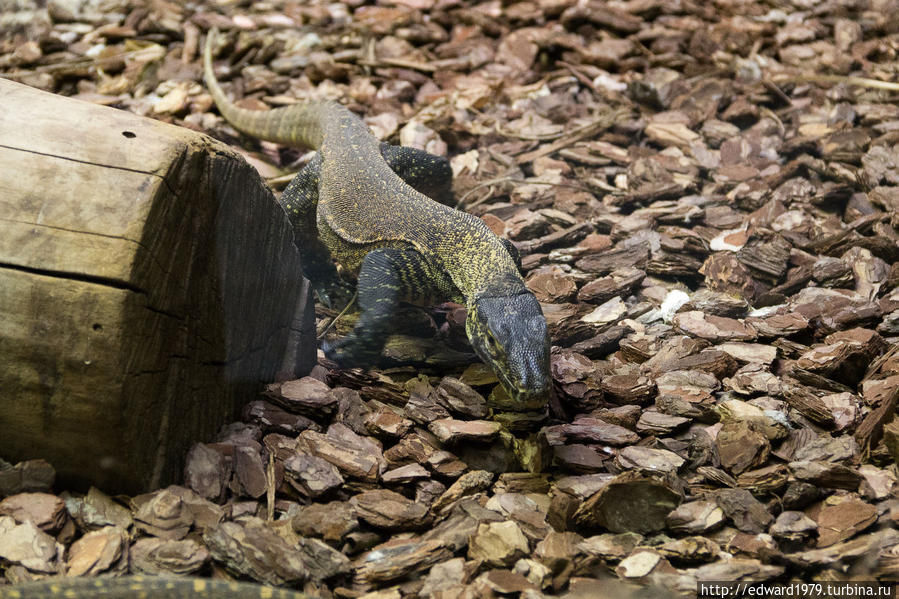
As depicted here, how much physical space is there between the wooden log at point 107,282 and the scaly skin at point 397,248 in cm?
131

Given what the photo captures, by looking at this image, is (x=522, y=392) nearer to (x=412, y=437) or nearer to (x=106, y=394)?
(x=412, y=437)

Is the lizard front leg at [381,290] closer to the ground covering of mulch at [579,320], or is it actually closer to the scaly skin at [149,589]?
the ground covering of mulch at [579,320]

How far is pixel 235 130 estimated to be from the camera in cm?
638

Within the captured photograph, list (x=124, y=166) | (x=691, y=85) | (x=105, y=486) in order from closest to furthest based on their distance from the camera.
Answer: (x=124, y=166)
(x=105, y=486)
(x=691, y=85)

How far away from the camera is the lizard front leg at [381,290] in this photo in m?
4.38

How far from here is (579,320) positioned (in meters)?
4.48

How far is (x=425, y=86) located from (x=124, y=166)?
16.3 feet

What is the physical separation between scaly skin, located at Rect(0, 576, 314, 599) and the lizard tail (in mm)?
4134

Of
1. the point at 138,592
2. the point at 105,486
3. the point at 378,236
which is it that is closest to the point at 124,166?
the point at 105,486

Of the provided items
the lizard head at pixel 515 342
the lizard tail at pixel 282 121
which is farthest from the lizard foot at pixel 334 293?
the lizard tail at pixel 282 121

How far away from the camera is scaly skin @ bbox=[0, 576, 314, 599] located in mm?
2285

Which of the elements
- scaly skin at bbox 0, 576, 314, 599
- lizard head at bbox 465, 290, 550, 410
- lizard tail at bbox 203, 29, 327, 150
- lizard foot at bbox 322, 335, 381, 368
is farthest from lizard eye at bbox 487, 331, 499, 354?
lizard tail at bbox 203, 29, 327, 150

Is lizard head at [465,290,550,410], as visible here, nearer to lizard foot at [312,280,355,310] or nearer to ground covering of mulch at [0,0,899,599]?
ground covering of mulch at [0,0,899,599]

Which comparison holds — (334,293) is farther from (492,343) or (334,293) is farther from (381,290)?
(492,343)
